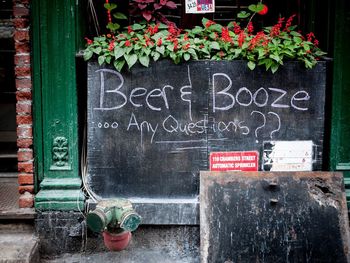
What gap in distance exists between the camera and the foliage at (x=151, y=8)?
4.46 meters

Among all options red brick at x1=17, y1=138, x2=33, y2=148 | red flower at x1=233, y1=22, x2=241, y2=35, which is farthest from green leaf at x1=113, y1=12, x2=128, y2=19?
red brick at x1=17, y1=138, x2=33, y2=148

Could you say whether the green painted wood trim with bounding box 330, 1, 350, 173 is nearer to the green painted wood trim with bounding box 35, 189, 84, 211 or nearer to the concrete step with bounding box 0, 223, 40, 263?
the green painted wood trim with bounding box 35, 189, 84, 211

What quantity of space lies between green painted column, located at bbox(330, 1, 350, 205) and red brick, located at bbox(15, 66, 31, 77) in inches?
122

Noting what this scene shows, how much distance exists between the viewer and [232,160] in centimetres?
430

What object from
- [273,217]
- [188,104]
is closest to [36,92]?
[188,104]

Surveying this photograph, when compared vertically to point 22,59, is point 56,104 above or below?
below

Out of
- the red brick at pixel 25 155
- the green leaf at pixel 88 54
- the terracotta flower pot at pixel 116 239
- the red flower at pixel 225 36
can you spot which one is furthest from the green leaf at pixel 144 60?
the terracotta flower pot at pixel 116 239

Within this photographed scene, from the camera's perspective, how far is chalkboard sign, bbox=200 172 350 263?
12.7 feet

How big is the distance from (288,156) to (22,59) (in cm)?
286

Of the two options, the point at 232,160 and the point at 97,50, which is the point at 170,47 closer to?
the point at 97,50

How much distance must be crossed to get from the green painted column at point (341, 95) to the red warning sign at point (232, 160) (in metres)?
0.84

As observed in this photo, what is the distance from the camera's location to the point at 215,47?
13.6 ft

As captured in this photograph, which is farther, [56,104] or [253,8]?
[253,8]

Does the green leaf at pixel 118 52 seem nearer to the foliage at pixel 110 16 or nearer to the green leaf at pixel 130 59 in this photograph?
the green leaf at pixel 130 59
